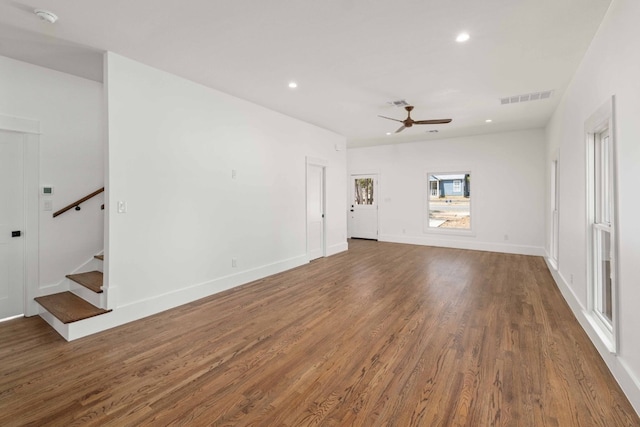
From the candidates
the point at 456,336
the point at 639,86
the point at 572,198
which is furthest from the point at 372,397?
the point at 572,198

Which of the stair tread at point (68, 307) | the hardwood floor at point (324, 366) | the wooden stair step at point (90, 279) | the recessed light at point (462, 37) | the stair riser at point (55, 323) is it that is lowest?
the hardwood floor at point (324, 366)

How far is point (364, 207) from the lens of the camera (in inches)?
363

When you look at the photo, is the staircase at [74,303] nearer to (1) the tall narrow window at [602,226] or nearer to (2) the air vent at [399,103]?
(2) the air vent at [399,103]

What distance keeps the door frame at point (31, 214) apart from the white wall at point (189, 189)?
44.2 inches

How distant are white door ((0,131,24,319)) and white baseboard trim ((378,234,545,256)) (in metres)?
7.64

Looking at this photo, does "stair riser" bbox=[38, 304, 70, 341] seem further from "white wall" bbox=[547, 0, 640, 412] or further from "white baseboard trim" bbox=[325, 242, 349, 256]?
"white baseboard trim" bbox=[325, 242, 349, 256]

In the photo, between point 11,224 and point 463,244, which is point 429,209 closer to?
point 463,244

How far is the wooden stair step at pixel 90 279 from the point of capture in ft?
10.5

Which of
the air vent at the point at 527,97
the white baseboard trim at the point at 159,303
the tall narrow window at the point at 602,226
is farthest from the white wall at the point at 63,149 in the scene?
the air vent at the point at 527,97

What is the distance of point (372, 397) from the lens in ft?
6.49

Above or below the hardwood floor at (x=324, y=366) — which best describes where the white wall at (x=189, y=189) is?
above

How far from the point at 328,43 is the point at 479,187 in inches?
237

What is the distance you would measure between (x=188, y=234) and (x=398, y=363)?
2923 millimetres

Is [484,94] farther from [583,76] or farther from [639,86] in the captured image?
[639,86]
